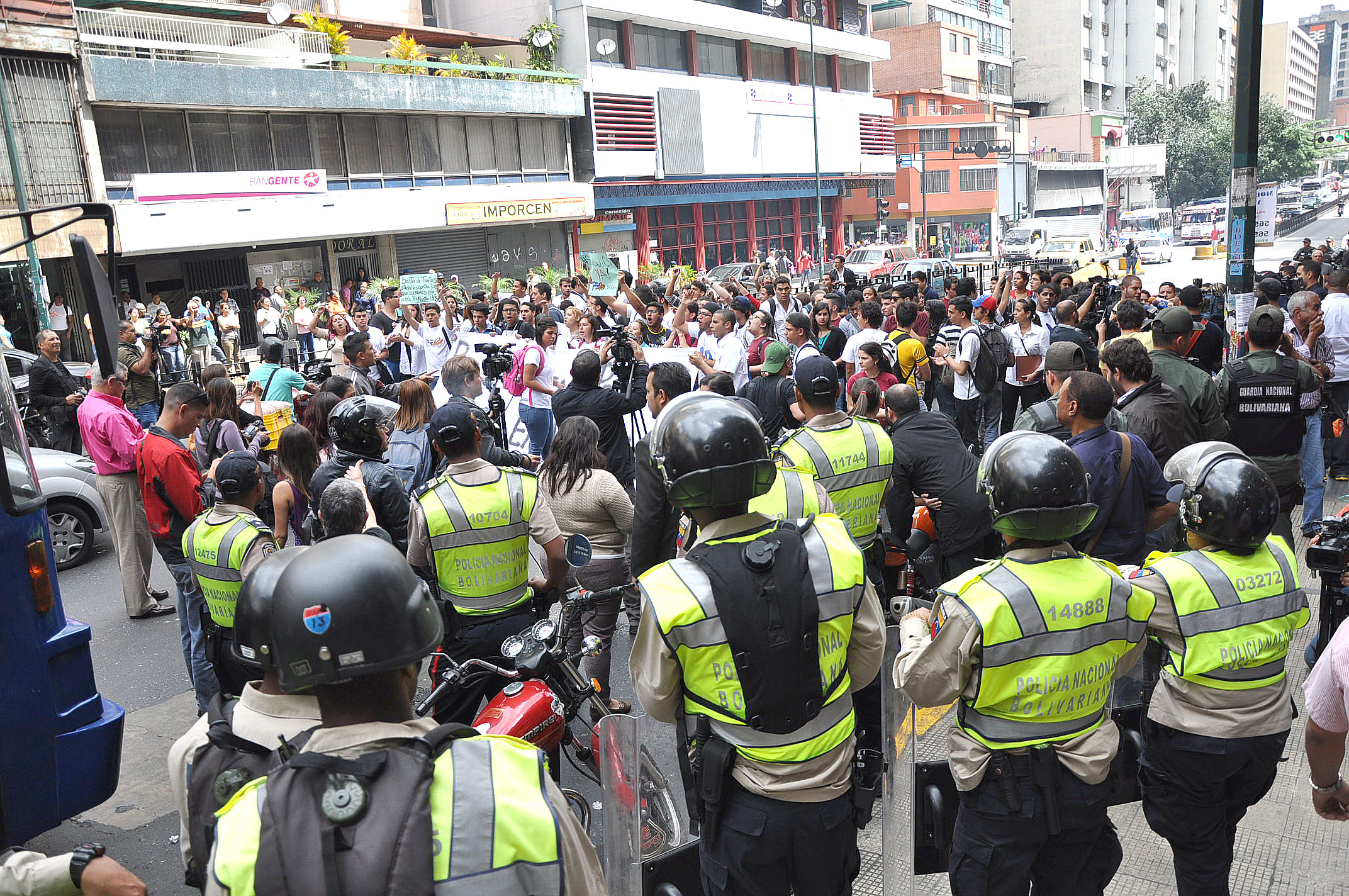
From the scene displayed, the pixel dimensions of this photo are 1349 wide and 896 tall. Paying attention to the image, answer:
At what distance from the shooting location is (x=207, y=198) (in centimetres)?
2484

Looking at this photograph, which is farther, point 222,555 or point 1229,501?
point 222,555

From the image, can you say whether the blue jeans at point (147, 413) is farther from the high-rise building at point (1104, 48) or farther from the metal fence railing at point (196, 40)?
the high-rise building at point (1104, 48)

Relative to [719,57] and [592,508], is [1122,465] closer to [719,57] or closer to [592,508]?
[592,508]

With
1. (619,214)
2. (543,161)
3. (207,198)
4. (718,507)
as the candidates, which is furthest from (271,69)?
(718,507)

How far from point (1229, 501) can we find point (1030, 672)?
2.83ft

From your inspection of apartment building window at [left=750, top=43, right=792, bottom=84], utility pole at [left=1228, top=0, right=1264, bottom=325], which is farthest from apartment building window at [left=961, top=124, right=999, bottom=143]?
utility pole at [left=1228, top=0, right=1264, bottom=325]

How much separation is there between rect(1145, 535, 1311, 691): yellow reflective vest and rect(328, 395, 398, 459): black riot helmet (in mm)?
3843

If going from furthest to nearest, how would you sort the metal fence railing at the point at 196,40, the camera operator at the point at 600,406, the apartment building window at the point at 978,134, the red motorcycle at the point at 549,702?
the apartment building window at the point at 978,134
the metal fence railing at the point at 196,40
the camera operator at the point at 600,406
the red motorcycle at the point at 549,702

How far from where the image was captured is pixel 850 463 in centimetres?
488

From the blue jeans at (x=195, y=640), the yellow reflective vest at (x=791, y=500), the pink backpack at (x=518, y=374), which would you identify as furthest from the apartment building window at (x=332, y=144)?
the yellow reflective vest at (x=791, y=500)

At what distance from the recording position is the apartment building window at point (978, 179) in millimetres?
64438

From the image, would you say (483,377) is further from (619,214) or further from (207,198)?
(619,214)

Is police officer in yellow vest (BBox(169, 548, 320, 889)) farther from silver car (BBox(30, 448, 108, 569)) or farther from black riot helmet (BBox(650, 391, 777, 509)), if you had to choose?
silver car (BBox(30, 448, 108, 569))

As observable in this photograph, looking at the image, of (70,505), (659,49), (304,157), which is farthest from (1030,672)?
(659,49)
